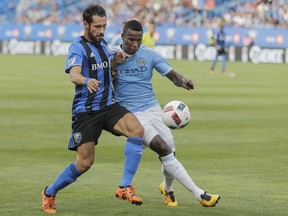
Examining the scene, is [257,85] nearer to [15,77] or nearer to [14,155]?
[15,77]

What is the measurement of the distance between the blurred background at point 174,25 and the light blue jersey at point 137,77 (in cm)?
3889

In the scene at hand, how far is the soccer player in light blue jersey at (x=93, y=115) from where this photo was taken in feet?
31.0

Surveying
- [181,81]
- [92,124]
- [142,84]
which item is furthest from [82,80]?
[181,81]

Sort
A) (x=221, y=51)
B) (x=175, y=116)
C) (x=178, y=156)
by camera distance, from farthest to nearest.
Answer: (x=221, y=51)
(x=178, y=156)
(x=175, y=116)

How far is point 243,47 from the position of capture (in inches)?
2002

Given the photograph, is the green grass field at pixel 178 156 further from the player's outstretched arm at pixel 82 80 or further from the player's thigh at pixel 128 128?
the player's outstretched arm at pixel 82 80

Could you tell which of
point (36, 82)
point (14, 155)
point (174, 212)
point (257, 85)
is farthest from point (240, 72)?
point (174, 212)

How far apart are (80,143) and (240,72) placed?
103ft

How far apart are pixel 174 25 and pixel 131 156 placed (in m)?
46.9

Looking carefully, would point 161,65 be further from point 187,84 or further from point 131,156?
point 131,156

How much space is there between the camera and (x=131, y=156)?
31.6 feet

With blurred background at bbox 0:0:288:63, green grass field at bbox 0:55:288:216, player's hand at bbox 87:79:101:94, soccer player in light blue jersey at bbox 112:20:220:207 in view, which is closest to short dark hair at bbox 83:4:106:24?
soccer player in light blue jersey at bbox 112:20:220:207

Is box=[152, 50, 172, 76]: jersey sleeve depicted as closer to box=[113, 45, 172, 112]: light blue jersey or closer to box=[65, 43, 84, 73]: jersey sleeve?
box=[113, 45, 172, 112]: light blue jersey

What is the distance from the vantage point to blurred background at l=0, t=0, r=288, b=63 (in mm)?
50062
